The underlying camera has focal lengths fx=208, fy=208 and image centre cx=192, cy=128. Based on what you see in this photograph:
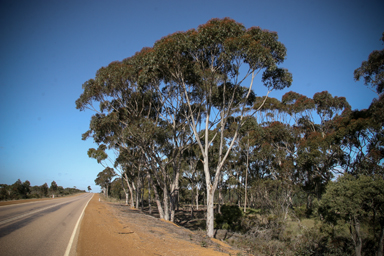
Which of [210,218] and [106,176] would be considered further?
[106,176]

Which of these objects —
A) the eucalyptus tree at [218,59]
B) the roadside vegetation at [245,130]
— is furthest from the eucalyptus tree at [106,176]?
the eucalyptus tree at [218,59]

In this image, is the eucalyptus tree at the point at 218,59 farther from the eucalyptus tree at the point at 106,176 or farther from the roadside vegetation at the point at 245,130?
the eucalyptus tree at the point at 106,176

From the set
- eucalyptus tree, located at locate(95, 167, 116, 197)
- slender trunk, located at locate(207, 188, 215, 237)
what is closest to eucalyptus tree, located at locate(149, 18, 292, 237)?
slender trunk, located at locate(207, 188, 215, 237)

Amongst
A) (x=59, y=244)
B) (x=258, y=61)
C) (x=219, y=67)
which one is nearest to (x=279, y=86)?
(x=258, y=61)

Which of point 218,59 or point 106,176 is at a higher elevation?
point 218,59

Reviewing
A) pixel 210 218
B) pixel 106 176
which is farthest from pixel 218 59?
pixel 106 176

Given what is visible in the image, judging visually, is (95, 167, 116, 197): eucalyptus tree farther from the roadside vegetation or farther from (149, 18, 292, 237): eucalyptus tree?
(149, 18, 292, 237): eucalyptus tree

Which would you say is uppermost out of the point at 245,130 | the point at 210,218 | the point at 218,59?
the point at 218,59

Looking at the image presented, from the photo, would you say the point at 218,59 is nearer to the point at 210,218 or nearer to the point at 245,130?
the point at 245,130

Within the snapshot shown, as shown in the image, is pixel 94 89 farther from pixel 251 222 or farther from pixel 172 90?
pixel 251 222

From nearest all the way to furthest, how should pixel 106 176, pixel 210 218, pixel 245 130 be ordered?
pixel 210 218
pixel 245 130
pixel 106 176

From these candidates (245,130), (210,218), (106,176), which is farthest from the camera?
(106,176)

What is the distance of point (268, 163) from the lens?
33.0m

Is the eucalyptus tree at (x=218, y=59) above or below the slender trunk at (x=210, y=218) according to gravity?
above
